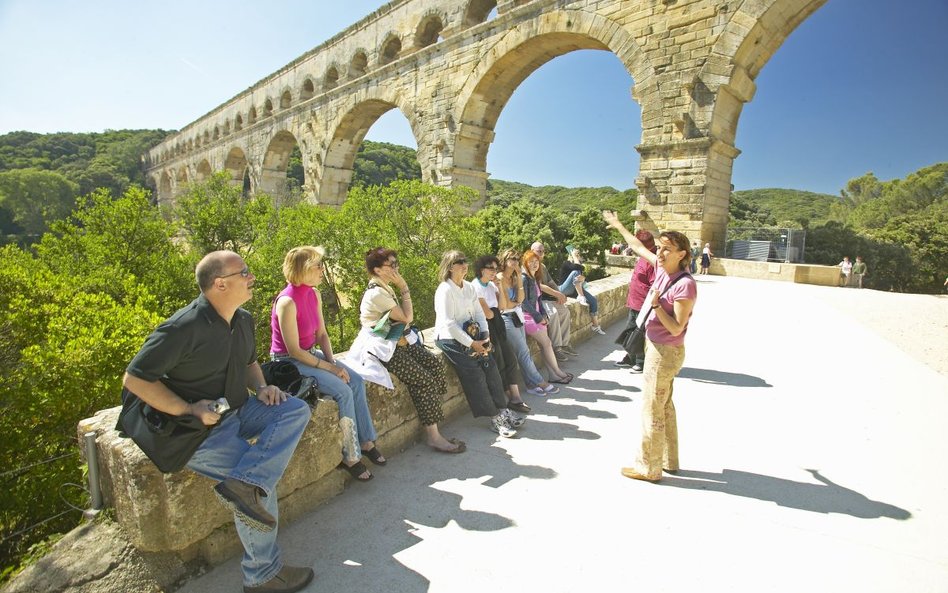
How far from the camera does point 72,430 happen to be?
2705mm

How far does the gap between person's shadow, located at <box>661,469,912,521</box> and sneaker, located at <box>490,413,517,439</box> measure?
1.04 metres

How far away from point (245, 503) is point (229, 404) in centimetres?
41

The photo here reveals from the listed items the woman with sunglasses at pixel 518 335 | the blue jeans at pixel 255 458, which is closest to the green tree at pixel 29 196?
the woman with sunglasses at pixel 518 335

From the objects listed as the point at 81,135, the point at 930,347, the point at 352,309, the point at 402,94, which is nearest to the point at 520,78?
the point at 402,94

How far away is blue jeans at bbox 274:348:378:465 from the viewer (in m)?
2.43

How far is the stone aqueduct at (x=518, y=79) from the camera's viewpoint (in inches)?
387

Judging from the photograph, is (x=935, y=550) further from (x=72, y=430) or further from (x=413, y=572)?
(x=72, y=430)

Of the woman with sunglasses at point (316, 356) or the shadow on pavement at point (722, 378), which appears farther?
the shadow on pavement at point (722, 378)

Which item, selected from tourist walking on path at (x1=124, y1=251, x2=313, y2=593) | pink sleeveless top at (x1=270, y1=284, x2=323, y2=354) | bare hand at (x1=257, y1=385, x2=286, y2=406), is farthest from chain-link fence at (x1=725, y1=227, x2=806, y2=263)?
tourist walking on path at (x1=124, y1=251, x2=313, y2=593)

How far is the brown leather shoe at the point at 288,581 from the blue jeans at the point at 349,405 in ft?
2.22

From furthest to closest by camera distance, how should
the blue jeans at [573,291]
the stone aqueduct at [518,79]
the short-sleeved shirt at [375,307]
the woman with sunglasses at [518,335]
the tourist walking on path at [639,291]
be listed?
the stone aqueduct at [518,79] < the blue jeans at [573,291] < the tourist walking on path at [639,291] < the woman with sunglasses at [518,335] < the short-sleeved shirt at [375,307]

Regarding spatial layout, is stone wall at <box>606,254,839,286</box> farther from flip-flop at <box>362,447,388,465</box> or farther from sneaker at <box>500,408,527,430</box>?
flip-flop at <box>362,447,388,465</box>

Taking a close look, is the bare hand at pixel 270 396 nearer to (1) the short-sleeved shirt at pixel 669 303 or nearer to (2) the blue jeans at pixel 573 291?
(1) the short-sleeved shirt at pixel 669 303

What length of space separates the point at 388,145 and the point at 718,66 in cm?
5975
